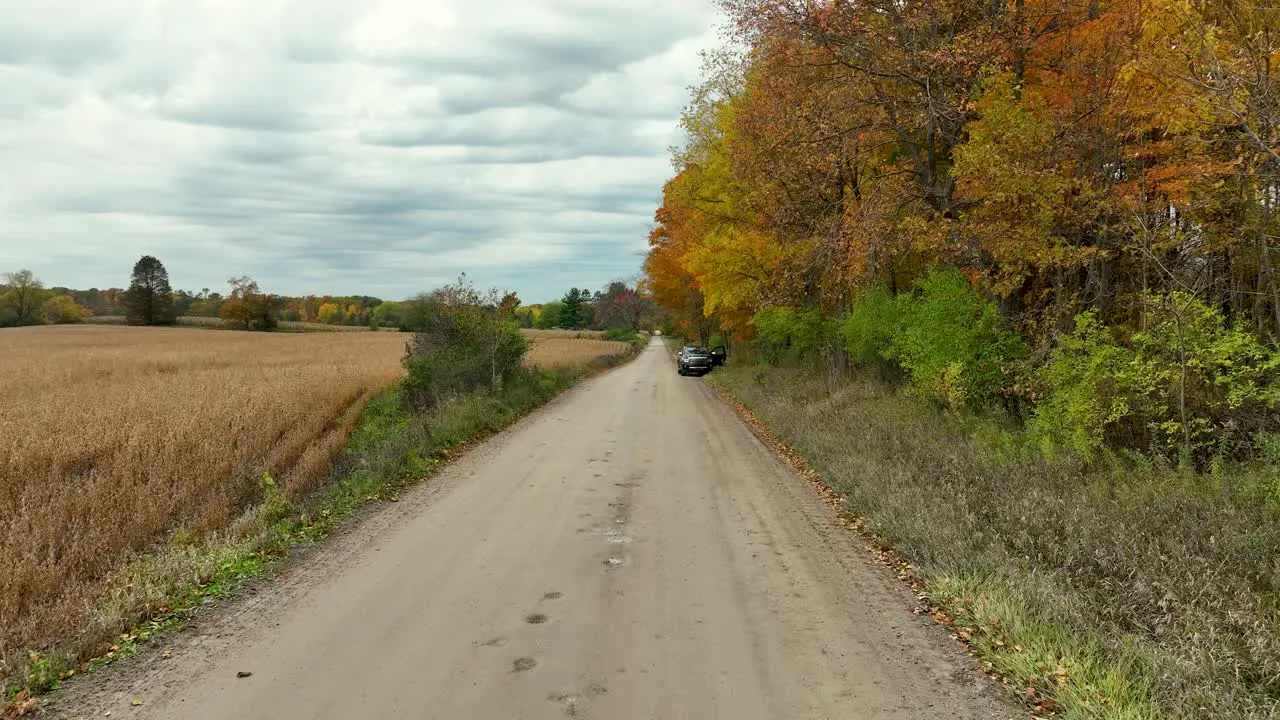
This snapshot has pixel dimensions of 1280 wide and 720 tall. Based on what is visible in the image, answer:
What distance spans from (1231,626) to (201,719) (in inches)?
261

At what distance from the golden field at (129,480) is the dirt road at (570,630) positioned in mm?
1231

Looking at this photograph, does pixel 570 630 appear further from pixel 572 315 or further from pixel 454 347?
pixel 572 315

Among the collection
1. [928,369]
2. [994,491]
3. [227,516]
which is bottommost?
[227,516]

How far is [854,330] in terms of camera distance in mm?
16750

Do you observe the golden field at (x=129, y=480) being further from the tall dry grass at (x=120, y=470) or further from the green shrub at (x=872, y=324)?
the green shrub at (x=872, y=324)

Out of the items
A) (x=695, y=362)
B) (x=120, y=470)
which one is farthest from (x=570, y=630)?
(x=695, y=362)

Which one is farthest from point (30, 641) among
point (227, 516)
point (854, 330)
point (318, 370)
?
point (318, 370)

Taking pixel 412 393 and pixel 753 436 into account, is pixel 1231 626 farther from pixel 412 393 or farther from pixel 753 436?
pixel 412 393

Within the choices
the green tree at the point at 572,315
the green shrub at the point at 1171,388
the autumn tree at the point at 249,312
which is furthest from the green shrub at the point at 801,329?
the green tree at the point at 572,315

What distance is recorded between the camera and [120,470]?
30.6ft

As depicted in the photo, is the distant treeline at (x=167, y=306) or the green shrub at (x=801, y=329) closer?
the green shrub at (x=801, y=329)

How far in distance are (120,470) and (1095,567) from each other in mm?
12148

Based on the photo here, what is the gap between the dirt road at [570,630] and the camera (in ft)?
12.8

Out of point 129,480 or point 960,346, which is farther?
point 960,346
